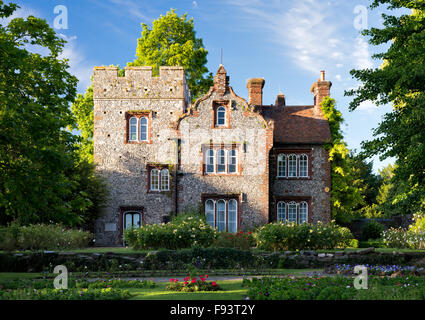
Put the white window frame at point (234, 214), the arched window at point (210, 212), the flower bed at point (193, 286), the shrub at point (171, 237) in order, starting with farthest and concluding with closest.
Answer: the arched window at point (210, 212)
the white window frame at point (234, 214)
the shrub at point (171, 237)
the flower bed at point (193, 286)

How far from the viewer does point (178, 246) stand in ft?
66.6

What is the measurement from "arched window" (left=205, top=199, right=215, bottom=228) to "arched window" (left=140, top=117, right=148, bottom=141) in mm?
5662

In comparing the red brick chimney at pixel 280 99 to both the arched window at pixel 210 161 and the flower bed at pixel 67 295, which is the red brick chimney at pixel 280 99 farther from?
the flower bed at pixel 67 295

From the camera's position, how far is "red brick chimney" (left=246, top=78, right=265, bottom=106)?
31.1 m

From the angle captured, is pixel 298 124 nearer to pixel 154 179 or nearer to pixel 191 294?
pixel 154 179

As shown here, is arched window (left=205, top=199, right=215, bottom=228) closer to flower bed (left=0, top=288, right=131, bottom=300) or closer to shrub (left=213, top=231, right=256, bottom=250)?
shrub (left=213, top=231, right=256, bottom=250)

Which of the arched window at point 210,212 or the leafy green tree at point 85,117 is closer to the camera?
the arched window at point 210,212

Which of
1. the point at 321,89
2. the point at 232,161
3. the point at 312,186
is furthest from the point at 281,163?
the point at 321,89

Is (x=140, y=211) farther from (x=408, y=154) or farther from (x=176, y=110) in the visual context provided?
(x=408, y=154)

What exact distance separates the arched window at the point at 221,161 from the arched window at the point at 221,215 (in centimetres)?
193

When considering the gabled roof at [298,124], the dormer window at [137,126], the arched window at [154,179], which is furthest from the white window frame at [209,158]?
the gabled roof at [298,124]

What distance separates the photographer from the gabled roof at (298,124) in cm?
2869

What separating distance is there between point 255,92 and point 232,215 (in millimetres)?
9283
